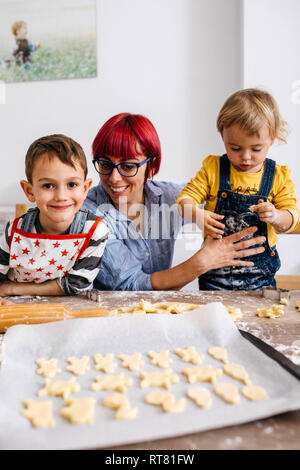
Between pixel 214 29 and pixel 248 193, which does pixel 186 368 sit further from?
pixel 214 29

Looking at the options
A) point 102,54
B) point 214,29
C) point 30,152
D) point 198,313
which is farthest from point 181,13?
point 198,313

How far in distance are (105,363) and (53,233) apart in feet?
2.04

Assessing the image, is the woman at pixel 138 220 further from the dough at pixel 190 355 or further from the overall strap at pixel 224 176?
the dough at pixel 190 355

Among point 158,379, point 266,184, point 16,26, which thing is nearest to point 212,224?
point 266,184

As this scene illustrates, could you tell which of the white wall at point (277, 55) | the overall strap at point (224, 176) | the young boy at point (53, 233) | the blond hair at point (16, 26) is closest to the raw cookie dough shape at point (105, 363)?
the young boy at point (53, 233)

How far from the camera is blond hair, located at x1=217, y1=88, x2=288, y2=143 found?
46.9 inches

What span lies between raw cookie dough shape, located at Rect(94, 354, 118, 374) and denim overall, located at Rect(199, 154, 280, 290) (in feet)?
2.61

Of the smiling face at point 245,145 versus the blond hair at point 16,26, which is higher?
the blond hair at point 16,26

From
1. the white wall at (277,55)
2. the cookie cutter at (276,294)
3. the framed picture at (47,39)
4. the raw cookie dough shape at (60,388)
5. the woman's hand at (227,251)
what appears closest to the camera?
the raw cookie dough shape at (60,388)

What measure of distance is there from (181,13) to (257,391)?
9.17ft

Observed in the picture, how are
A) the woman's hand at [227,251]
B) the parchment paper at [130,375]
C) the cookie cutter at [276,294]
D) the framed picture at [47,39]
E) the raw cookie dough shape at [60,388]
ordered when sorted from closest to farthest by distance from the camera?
the parchment paper at [130,375], the raw cookie dough shape at [60,388], the cookie cutter at [276,294], the woman's hand at [227,251], the framed picture at [47,39]

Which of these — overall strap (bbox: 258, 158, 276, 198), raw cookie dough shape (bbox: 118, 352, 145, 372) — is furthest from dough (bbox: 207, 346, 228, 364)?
overall strap (bbox: 258, 158, 276, 198)

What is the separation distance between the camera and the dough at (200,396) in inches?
21.6

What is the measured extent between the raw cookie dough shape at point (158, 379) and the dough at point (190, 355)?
0.06 m
